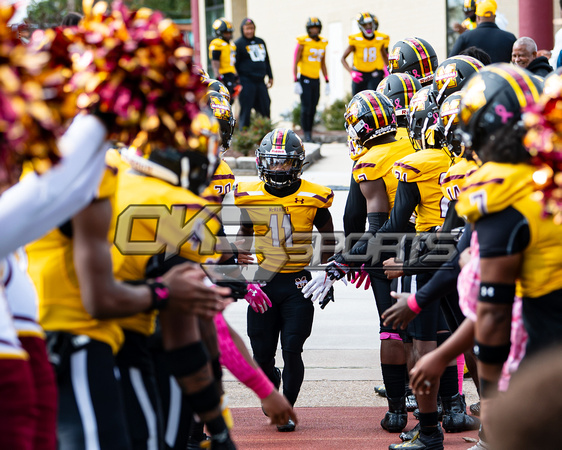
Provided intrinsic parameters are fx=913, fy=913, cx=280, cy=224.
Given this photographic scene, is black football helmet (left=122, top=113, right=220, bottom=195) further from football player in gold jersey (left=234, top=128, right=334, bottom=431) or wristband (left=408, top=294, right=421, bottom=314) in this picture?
football player in gold jersey (left=234, top=128, right=334, bottom=431)

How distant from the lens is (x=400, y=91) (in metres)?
7.21

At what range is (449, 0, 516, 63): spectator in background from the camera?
31.2 feet

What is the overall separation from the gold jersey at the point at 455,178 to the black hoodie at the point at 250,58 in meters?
12.3

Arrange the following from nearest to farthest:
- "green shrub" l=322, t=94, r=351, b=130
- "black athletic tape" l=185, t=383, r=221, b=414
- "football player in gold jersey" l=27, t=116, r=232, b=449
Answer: "football player in gold jersey" l=27, t=116, r=232, b=449 < "black athletic tape" l=185, t=383, r=221, b=414 < "green shrub" l=322, t=94, r=351, b=130

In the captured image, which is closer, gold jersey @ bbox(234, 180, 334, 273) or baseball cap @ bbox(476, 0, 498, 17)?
gold jersey @ bbox(234, 180, 334, 273)

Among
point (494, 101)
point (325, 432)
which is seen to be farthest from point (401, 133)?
point (494, 101)

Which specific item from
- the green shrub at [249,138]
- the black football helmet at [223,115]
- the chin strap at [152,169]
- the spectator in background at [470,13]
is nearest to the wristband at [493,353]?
the chin strap at [152,169]

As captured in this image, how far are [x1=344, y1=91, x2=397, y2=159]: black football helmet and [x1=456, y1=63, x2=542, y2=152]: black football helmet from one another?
2865 millimetres

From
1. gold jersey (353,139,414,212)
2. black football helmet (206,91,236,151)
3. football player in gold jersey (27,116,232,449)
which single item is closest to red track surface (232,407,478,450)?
gold jersey (353,139,414,212)

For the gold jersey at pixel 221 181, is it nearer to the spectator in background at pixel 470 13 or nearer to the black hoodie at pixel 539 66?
the black hoodie at pixel 539 66

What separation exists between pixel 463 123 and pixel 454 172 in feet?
5.86

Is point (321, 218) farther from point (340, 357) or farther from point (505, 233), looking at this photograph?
point (505, 233)

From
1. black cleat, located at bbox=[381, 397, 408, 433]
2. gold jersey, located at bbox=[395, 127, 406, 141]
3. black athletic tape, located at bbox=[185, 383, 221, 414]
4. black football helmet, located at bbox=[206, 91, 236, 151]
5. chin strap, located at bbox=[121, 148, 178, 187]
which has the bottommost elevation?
black cleat, located at bbox=[381, 397, 408, 433]

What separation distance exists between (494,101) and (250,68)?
14324 millimetres
